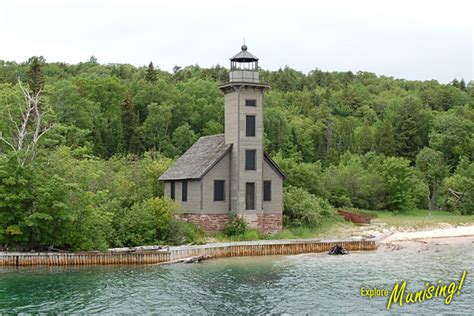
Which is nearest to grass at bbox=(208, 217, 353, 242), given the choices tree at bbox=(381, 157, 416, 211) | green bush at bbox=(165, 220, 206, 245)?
green bush at bbox=(165, 220, 206, 245)

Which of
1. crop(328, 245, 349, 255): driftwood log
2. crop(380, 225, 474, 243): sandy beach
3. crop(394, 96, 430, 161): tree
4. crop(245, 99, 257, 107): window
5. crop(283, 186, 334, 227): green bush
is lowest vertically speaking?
crop(328, 245, 349, 255): driftwood log

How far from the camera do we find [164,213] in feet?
150

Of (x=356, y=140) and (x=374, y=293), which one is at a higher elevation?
(x=356, y=140)

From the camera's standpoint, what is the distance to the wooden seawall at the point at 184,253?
3897cm

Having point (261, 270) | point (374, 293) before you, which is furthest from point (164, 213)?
point (374, 293)

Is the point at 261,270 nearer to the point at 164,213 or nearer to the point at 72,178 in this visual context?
the point at 164,213

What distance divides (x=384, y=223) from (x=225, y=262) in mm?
23306

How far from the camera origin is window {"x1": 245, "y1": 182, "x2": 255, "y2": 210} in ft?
163

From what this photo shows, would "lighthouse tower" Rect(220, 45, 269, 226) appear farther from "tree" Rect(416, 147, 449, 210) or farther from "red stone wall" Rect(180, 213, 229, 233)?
"tree" Rect(416, 147, 449, 210)

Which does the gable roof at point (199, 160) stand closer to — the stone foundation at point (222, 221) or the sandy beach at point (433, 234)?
the stone foundation at point (222, 221)

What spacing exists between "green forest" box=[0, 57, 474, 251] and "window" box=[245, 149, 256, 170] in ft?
19.2

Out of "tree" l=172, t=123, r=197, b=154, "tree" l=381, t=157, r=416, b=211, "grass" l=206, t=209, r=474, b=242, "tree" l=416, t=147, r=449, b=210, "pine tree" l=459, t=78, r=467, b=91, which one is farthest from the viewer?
"pine tree" l=459, t=78, r=467, b=91

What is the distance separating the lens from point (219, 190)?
50094 millimetres

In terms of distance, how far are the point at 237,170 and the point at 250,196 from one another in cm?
227
